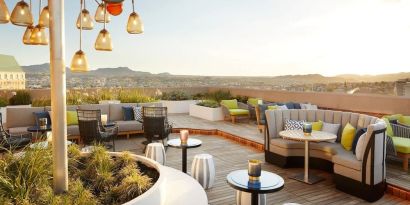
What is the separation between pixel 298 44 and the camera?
12859 millimetres

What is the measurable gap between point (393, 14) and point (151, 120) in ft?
24.5

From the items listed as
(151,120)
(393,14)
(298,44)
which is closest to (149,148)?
(151,120)

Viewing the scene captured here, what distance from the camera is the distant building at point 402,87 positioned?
855cm

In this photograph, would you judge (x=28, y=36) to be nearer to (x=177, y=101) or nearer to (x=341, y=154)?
(x=341, y=154)

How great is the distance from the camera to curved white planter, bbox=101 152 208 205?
8.21 ft

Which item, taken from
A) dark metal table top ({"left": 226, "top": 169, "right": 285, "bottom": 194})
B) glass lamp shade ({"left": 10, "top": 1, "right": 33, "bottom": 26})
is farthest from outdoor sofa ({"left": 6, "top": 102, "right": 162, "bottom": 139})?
dark metal table top ({"left": 226, "top": 169, "right": 285, "bottom": 194})

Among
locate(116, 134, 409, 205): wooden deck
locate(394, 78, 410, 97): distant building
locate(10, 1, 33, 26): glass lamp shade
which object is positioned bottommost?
locate(116, 134, 409, 205): wooden deck

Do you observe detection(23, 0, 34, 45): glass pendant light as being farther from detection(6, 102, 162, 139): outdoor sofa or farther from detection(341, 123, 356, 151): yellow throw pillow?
detection(341, 123, 356, 151): yellow throw pillow

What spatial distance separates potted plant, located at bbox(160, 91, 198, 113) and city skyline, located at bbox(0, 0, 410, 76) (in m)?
3.20

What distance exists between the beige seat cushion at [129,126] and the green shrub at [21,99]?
18.9 ft

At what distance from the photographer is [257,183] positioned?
3240 millimetres

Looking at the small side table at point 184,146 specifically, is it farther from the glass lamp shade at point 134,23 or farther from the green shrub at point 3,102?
the green shrub at point 3,102

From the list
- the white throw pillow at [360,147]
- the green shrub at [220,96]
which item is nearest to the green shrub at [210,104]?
the green shrub at [220,96]

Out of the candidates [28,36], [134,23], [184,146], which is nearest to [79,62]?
[134,23]
